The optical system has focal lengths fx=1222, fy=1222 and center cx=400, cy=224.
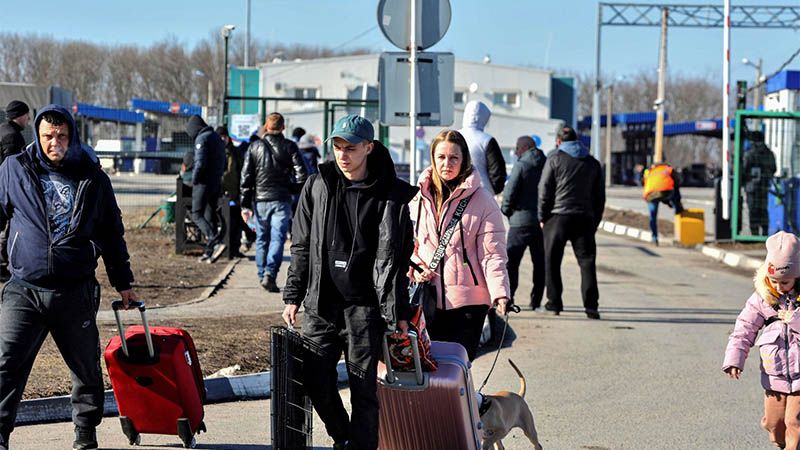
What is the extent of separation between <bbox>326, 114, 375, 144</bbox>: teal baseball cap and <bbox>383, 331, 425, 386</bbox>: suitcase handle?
90cm

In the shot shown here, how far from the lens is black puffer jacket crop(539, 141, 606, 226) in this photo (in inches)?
470

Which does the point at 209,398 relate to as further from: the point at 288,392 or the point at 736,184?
the point at 736,184

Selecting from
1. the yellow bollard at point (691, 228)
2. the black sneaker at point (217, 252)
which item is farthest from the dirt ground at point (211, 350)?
the yellow bollard at point (691, 228)

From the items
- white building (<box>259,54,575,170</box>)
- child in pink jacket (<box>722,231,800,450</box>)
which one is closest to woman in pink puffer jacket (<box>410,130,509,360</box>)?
child in pink jacket (<box>722,231,800,450</box>)

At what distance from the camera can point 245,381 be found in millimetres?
8258

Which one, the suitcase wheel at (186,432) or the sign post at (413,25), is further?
the sign post at (413,25)

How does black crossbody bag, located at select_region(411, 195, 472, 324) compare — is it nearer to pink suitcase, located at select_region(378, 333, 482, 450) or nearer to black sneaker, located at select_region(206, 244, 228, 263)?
pink suitcase, located at select_region(378, 333, 482, 450)

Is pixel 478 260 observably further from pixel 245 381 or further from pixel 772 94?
pixel 772 94

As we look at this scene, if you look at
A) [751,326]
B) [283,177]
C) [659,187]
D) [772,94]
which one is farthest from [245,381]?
[772,94]

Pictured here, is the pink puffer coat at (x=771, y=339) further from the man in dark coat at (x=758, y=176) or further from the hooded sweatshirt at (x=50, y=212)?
the man in dark coat at (x=758, y=176)

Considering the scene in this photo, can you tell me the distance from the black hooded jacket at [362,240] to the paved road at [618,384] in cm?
150

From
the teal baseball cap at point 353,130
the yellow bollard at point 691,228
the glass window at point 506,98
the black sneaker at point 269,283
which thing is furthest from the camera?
the glass window at point 506,98

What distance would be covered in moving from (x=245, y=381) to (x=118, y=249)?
6.96ft

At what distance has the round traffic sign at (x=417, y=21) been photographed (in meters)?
10.0
